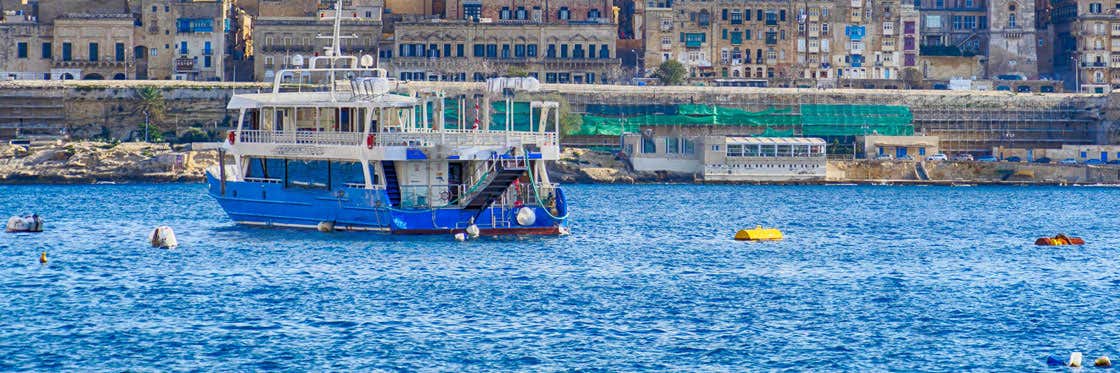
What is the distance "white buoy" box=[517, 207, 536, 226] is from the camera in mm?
58031

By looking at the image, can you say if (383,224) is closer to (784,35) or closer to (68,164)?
(68,164)

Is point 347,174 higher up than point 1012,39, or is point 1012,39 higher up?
point 1012,39

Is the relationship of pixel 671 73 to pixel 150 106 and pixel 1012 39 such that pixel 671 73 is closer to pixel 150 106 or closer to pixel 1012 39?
pixel 1012 39

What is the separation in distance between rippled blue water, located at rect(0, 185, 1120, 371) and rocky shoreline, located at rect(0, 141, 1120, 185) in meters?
37.2

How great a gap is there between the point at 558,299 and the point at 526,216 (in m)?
14.2

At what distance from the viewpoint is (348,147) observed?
58.5m

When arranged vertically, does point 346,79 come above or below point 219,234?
above

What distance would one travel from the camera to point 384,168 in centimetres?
5788

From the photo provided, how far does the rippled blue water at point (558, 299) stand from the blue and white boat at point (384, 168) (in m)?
1.02

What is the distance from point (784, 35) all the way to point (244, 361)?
10549 cm

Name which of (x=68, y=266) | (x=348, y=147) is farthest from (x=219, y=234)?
(x=68, y=266)

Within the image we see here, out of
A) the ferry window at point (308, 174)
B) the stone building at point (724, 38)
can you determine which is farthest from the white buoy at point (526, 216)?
the stone building at point (724, 38)

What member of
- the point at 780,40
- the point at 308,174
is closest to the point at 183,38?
the point at 780,40

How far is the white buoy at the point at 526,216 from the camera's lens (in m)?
58.0
